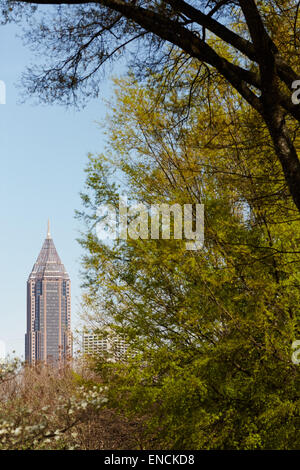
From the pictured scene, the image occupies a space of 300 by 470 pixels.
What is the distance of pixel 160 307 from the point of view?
6.92 meters

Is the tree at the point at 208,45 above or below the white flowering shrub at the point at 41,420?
above

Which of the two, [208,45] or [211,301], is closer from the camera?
[208,45]

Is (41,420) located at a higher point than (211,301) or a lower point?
lower

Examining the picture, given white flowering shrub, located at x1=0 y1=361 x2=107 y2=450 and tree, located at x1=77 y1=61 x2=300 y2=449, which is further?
tree, located at x1=77 y1=61 x2=300 y2=449

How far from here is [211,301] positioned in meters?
6.24

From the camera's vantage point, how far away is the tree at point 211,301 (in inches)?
222

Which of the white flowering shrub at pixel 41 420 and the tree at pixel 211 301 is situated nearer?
the white flowering shrub at pixel 41 420

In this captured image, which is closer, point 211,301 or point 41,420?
point 41,420

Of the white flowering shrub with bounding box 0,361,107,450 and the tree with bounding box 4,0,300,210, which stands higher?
the tree with bounding box 4,0,300,210

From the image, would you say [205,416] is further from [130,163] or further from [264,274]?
[130,163]

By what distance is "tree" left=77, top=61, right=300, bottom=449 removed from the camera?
5.64 meters

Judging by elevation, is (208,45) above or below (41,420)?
above
